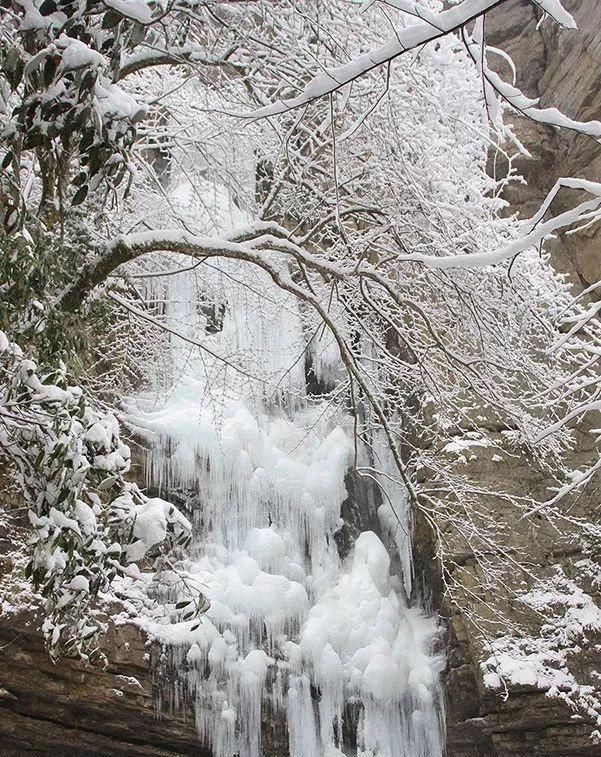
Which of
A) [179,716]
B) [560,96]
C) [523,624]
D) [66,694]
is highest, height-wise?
[560,96]

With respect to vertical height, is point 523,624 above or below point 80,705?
above

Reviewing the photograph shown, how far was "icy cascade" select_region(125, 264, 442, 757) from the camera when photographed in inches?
245

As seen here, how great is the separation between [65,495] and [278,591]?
13.9ft

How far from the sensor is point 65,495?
2908 millimetres

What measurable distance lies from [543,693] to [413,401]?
10.1ft

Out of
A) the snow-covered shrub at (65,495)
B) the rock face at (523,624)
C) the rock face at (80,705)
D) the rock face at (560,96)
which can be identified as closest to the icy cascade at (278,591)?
the rock face at (80,705)

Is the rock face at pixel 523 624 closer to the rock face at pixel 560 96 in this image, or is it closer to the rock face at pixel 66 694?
the rock face at pixel 560 96

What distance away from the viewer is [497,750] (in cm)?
600

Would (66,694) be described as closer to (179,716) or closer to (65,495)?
(179,716)

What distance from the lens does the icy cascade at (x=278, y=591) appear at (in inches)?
245

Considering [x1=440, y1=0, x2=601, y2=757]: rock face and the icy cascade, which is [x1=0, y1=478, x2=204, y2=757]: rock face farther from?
[x1=440, y1=0, x2=601, y2=757]: rock face

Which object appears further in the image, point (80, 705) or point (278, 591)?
point (278, 591)

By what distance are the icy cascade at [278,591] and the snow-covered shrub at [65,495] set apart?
2250mm

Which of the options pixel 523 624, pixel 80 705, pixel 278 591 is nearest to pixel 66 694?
pixel 80 705
